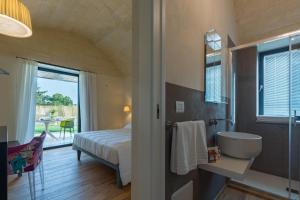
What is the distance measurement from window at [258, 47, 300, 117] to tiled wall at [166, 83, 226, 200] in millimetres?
1067

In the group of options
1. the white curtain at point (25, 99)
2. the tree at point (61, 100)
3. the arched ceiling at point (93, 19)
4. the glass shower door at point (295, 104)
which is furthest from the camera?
the tree at point (61, 100)

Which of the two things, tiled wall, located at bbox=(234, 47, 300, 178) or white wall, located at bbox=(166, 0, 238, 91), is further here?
tiled wall, located at bbox=(234, 47, 300, 178)

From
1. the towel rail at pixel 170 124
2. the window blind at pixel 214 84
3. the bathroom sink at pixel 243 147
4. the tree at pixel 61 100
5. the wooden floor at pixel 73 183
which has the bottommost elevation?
the wooden floor at pixel 73 183

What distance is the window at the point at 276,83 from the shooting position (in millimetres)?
2320

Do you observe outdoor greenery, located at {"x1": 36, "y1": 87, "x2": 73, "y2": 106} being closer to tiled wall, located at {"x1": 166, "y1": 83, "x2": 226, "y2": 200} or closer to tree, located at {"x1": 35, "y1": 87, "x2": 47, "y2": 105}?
tree, located at {"x1": 35, "y1": 87, "x2": 47, "y2": 105}

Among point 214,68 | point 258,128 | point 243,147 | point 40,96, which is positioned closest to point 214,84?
point 214,68

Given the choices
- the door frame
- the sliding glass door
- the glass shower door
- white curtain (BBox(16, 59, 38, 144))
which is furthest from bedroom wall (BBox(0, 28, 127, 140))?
the glass shower door

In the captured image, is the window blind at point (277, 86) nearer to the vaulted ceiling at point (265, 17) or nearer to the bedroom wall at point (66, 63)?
the vaulted ceiling at point (265, 17)

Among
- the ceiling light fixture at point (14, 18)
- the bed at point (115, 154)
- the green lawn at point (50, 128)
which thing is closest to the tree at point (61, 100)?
the green lawn at point (50, 128)

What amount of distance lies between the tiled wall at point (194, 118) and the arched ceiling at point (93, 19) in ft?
8.43

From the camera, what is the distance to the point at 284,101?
253 cm

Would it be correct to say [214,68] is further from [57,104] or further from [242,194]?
[57,104]

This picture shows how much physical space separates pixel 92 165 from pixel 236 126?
269cm

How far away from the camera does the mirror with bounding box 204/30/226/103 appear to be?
1.69 metres
